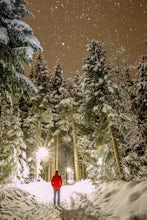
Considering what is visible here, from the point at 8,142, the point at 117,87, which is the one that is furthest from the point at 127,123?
the point at 8,142

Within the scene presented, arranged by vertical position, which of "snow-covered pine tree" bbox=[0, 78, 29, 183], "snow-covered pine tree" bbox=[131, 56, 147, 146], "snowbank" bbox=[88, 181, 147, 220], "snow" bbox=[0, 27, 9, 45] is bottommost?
"snowbank" bbox=[88, 181, 147, 220]

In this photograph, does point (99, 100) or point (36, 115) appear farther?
point (36, 115)

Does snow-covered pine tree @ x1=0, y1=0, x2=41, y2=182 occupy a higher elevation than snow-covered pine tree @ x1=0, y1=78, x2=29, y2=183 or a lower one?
higher

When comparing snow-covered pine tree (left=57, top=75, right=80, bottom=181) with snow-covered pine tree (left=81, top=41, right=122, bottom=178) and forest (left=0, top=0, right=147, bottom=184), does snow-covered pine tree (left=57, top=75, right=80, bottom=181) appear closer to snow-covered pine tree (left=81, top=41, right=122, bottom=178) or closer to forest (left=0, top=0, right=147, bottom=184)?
forest (left=0, top=0, right=147, bottom=184)

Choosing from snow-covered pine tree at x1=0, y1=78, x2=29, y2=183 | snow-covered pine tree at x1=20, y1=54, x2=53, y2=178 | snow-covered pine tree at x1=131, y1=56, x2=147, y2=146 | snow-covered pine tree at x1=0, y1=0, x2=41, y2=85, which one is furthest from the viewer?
snow-covered pine tree at x1=20, y1=54, x2=53, y2=178

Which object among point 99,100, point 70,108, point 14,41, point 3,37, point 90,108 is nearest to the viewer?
point 3,37

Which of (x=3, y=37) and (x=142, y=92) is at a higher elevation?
(x=142, y=92)

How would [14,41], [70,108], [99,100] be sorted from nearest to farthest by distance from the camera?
[14,41]
[99,100]
[70,108]

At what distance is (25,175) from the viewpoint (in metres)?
20.8

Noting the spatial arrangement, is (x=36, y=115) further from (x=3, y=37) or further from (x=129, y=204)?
(x=129, y=204)

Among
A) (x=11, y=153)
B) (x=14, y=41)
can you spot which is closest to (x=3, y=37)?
(x=14, y=41)

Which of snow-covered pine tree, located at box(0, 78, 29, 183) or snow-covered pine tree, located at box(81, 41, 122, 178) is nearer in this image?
snow-covered pine tree, located at box(81, 41, 122, 178)

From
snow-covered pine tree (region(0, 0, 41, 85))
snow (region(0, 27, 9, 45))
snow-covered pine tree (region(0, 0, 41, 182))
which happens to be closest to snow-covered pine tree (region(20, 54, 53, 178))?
snow-covered pine tree (region(0, 0, 41, 182))

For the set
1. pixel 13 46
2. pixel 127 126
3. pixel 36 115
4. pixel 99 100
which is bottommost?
pixel 127 126
